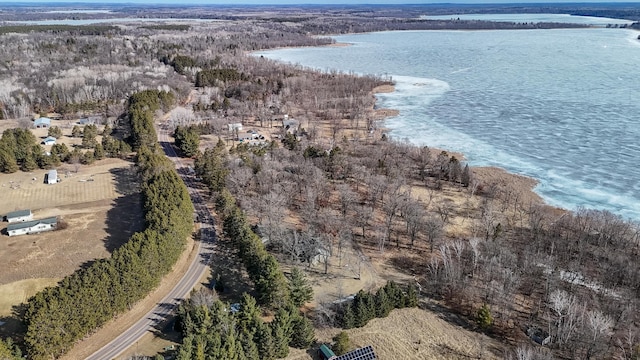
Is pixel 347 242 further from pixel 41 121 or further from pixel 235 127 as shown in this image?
pixel 41 121

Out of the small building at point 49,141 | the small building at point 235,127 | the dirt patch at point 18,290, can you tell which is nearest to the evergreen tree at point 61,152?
the small building at point 49,141

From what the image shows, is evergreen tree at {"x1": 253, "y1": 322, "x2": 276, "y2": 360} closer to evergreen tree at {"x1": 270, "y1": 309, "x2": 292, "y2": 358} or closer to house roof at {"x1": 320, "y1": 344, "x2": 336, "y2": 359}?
evergreen tree at {"x1": 270, "y1": 309, "x2": 292, "y2": 358}

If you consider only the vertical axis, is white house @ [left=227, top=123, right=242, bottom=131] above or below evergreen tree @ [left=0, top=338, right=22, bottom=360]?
above

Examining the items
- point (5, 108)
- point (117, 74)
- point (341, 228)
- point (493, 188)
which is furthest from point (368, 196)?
point (117, 74)

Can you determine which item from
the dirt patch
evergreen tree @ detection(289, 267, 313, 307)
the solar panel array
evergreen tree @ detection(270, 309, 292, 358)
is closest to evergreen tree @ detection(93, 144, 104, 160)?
the dirt patch

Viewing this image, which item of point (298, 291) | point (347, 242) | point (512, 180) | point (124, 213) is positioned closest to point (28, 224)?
point (124, 213)

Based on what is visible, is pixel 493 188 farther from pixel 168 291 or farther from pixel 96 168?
pixel 96 168
